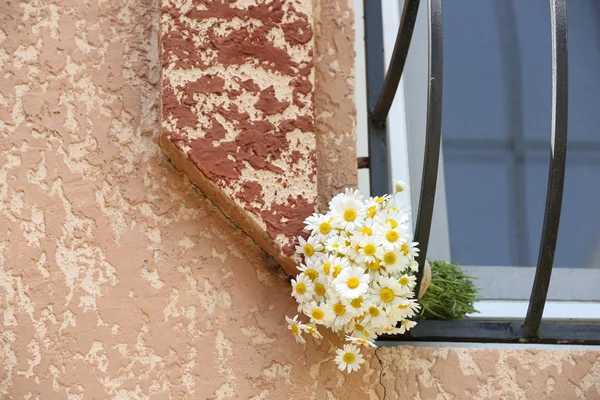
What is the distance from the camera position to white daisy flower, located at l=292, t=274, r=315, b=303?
1.90 meters

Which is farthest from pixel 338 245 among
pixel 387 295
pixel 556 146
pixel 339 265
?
pixel 556 146

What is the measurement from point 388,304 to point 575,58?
1362 millimetres

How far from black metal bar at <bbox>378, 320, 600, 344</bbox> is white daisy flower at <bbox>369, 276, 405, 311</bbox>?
0.78 ft

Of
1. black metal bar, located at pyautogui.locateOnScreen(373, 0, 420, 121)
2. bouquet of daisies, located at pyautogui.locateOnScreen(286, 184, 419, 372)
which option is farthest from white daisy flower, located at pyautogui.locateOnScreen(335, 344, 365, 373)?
black metal bar, located at pyautogui.locateOnScreen(373, 0, 420, 121)

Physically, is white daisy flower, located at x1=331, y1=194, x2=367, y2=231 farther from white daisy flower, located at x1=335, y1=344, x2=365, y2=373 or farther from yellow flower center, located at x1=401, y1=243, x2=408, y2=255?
white daisy flower, located at x1=335, y1=344, x2=365, y2=373

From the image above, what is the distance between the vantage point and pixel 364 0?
8.09ft

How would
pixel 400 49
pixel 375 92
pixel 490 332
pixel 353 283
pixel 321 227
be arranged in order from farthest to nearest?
1. pixel 375 92
2. pixel 400 49
3. pixel 490 332
4. pixel 321 227
5. pixel 353 283

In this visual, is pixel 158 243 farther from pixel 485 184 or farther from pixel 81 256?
pixel 485 184

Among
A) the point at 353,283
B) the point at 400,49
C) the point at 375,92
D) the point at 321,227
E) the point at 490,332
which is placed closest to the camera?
the point at 353,283

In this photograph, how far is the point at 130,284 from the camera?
82.0 inches

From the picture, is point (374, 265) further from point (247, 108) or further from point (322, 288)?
point (247, 108)

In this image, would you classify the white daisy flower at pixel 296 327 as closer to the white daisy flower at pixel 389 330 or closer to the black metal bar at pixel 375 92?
the white daisy flower at pixel 389 330

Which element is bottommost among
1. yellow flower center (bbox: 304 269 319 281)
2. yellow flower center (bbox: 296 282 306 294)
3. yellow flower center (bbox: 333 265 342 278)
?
yellow flower center (bbox: 296 282 306 294)

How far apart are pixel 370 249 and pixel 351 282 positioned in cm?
8
